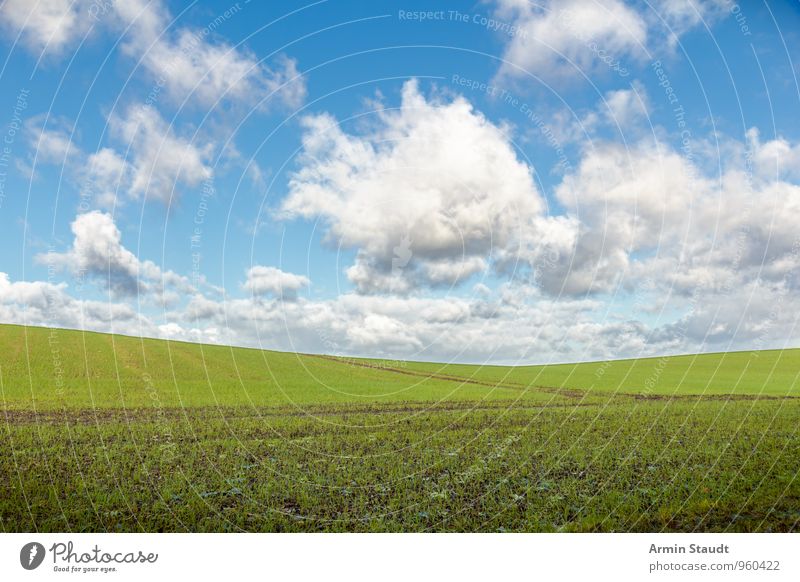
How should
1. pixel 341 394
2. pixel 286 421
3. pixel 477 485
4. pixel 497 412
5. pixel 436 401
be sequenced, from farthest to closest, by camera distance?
1. pixel 341 394
2. pixel 436 401
3. pixel 497 412
4. pixel 286 421
5. pixel 477 485

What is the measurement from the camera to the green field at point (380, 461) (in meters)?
14.8

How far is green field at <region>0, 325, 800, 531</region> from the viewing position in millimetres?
14750

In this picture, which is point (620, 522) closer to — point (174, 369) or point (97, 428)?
point (97, 428)

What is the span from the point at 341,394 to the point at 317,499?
42.4 meters

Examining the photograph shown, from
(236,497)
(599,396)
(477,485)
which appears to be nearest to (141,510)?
(236,497)

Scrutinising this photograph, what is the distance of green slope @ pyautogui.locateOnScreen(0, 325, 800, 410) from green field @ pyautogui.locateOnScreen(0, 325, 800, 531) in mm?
747

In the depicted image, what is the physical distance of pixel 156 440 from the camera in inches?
1088
